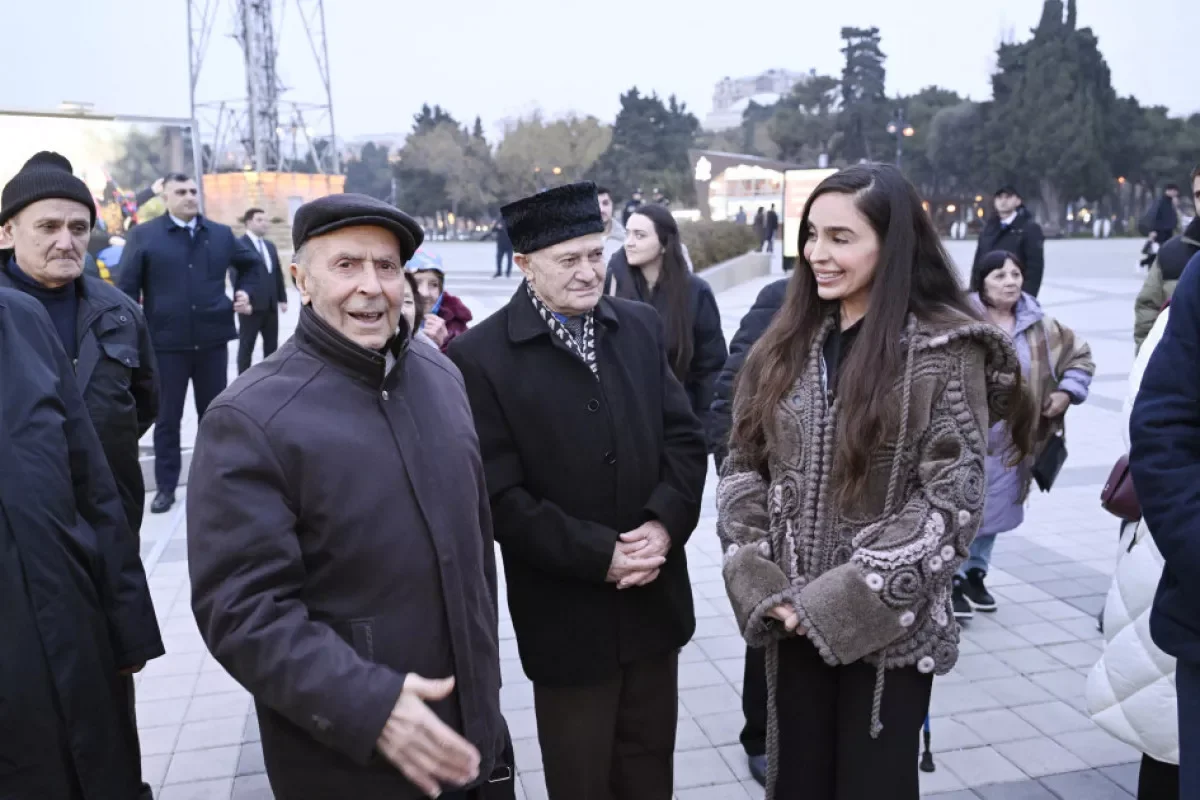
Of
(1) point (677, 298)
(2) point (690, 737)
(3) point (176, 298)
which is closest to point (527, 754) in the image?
(2) point (690, 737)

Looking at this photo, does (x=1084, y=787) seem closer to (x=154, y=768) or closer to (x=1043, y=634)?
(x=1043, y=634)

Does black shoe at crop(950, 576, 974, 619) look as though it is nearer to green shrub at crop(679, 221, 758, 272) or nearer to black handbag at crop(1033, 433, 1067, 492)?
black handbag at crop(1033, 433, 1067, 492)

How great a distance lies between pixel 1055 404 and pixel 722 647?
1.85m

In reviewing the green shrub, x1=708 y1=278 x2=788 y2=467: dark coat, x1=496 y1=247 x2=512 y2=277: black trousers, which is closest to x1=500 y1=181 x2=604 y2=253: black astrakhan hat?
x1=708 y1=278 x2=788 y2=467: dark coat

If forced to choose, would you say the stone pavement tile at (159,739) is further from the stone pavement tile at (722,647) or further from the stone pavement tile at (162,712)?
the stone pavement tile at (722,647)

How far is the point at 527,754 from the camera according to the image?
366 cm

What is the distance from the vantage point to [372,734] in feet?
5.41

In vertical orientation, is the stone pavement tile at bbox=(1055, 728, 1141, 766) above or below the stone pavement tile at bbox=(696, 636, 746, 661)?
above

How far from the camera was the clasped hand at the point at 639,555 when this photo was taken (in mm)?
2543

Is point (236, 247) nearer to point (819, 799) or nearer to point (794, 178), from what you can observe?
point (819, 799)

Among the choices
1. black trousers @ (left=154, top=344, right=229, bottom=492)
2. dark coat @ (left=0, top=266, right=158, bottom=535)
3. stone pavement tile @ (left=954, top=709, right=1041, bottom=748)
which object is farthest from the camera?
black trousers @ (left=154, top=344, right=229, bottom=492)

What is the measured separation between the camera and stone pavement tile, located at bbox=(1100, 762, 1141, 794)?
325 cm

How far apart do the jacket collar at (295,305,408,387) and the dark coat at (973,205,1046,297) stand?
8278mm

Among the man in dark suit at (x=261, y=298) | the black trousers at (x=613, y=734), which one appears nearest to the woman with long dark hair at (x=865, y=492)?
the black trousers at (x=613, y=734)
